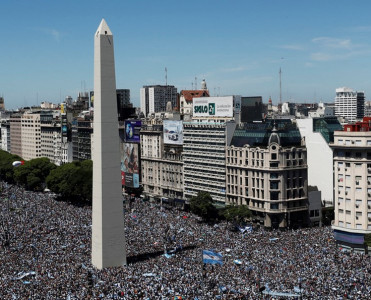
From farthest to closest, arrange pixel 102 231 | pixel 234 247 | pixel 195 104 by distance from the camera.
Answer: pixel 195 104, pixel 234 247, pixel 102 231

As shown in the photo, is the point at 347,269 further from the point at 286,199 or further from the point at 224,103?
the point at 224,103

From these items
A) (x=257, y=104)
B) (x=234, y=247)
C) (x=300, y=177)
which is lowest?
(x=234, y=247)

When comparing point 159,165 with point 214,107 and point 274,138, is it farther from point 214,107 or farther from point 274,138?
point 274,138

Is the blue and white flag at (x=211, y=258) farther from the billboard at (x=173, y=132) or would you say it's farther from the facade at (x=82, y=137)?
the facade at (x=82, y=137)

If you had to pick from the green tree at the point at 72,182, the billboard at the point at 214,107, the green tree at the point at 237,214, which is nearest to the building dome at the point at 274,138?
the green tree at the point at 237,214

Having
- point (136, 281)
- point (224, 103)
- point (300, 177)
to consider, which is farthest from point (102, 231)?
point (224, 103)
